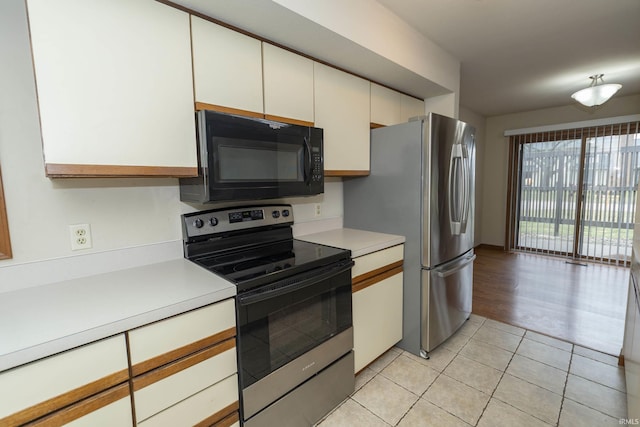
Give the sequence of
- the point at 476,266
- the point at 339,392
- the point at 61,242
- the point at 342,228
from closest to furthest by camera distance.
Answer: the point at 61,242, the point at 339,392, the point at 342,228, the point at 476,266

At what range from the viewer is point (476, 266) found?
14.3 feet

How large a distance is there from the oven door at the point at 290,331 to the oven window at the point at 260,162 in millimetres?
545

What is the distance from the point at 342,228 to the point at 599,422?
1.87 meters

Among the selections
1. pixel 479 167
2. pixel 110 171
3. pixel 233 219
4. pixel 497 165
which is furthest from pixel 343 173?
pixel 497 165

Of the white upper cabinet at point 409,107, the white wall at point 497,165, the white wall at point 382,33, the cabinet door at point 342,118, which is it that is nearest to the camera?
the white wall at point 382,33

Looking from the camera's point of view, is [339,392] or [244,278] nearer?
[244,278]

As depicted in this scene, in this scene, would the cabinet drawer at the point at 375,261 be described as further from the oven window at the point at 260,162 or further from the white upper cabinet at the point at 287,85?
the white upper cabinet at the point at 287,85

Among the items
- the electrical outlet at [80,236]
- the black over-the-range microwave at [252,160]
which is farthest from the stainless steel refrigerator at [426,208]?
the electrical outlet at [80,236]

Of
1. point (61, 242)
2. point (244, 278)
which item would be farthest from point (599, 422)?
point (61, 242)

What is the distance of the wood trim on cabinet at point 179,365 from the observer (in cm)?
102

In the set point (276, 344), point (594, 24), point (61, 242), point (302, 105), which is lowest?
point (276, 344)

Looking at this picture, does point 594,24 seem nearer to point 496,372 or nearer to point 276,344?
point 496,372

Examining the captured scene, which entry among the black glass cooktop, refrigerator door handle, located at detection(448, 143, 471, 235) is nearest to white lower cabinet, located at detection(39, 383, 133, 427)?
the black glass cooktop

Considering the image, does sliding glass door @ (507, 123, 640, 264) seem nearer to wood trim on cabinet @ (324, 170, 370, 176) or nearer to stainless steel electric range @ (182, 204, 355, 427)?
wood trim on cabinet @ (324, 170, 370, 176)
